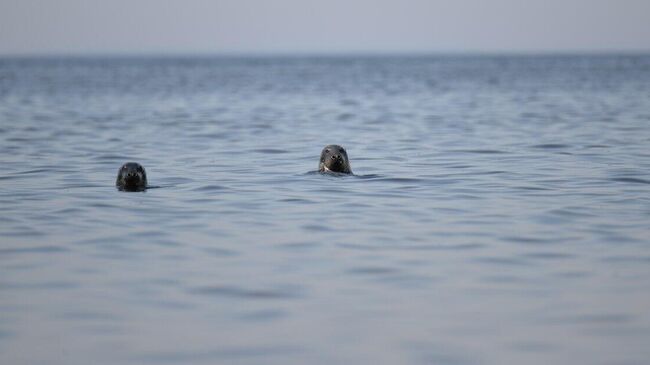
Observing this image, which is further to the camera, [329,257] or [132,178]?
[132,178]

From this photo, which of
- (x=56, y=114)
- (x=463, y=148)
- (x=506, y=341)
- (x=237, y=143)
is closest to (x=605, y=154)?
(x=463, y=148)

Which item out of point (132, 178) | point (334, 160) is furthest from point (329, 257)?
point (334, 160)

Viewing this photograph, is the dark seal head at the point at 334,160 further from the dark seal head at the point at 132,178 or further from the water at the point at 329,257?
the dark seal head at the point at 132,178

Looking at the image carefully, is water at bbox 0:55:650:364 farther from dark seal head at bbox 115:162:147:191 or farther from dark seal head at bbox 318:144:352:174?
dark seal head at bbox 318:144:352:174

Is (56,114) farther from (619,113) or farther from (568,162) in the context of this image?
(568,162)

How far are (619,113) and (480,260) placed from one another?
29.9m

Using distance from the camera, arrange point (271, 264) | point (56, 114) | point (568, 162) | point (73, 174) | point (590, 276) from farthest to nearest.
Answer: point (56, 114)
point (568, 162)
point (73, 174)
point (271, 264)
point (590, 276)

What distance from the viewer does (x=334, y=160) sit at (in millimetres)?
19719

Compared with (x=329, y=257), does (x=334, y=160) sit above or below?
above

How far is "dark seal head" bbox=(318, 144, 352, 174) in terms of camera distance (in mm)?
19516

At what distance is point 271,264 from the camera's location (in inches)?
451

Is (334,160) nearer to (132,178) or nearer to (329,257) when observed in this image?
(132,178)


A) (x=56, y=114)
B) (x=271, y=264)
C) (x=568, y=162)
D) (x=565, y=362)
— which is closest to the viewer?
(x=565, y=362)

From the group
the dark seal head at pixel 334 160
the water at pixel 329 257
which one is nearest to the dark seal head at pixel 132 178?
the water at pixel 329 257
